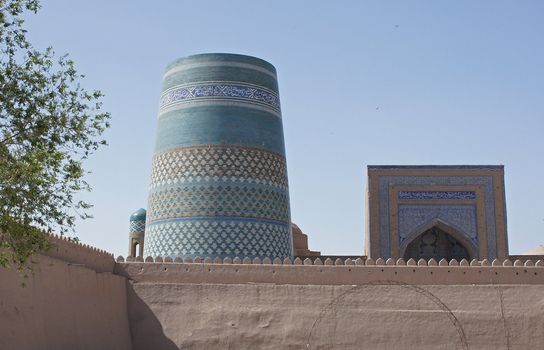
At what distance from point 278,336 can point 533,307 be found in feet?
10.0

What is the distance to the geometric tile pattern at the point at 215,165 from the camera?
1191 centimetres

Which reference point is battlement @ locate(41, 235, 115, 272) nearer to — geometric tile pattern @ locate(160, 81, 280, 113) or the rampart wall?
the rampart wall

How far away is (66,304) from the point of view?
8422mm

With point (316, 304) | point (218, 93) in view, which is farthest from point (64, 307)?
point (218, 93)

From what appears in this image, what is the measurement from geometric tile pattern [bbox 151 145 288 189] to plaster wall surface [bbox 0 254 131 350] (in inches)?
87.7

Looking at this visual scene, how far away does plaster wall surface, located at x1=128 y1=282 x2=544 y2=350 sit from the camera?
395 inches

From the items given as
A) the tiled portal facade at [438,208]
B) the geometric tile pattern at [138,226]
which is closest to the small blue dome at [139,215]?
the geometric tile pattern at [138,226]

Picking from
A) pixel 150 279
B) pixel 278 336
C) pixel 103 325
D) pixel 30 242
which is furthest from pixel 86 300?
pixel 30 242

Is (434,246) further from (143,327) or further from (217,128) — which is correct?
(143,327)

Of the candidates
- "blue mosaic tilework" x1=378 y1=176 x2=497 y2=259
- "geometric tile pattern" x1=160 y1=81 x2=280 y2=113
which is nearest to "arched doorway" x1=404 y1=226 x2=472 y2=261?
"blue mosaic tilework" x1=378 y1=176 x2=497 y2=259

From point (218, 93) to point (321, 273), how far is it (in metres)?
3.26

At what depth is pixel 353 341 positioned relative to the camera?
32.9 ft

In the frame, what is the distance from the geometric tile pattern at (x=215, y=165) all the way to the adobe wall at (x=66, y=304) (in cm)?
199

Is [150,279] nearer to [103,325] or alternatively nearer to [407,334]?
[103,325]
